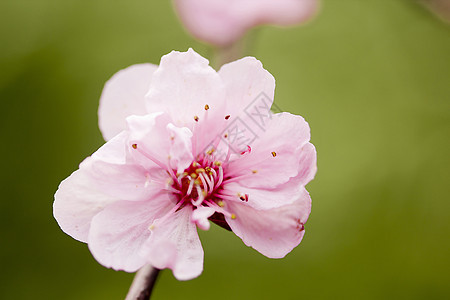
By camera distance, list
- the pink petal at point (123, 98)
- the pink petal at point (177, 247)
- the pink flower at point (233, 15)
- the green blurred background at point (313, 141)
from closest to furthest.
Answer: the pink petal at point (177, 247), the pink petal at point (123, 98), the pink flower at point (233, 15), the green blurred background at point (313, 141)

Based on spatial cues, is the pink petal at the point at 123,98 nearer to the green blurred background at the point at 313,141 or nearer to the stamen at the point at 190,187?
the stamen at the point at 190,187

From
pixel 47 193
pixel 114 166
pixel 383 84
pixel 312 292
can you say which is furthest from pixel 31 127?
pixel 114 166

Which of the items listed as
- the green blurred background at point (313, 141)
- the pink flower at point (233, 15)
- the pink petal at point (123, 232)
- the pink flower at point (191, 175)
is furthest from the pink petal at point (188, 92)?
the green blurred background at point (313, 141)

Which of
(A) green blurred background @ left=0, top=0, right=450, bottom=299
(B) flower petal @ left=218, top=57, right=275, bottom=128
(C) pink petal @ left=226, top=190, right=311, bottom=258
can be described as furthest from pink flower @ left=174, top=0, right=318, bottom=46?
(C) pink petal @ left=226, top=190, right=311, bottom=258

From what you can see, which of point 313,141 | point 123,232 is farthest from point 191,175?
point 313,141

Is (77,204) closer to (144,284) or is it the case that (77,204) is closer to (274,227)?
(144,284)

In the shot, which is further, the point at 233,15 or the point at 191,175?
the point at 233,15
